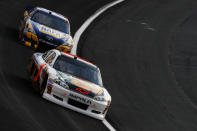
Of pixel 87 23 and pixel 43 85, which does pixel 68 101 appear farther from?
pixel 87 23

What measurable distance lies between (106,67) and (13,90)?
7003 millimetres

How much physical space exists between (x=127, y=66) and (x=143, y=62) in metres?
1.37

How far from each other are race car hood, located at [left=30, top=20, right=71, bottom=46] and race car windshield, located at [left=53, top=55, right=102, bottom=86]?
14.1 ft

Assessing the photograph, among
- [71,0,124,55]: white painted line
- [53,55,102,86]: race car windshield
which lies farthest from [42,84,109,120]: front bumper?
[71,0,124,55]: white painted line

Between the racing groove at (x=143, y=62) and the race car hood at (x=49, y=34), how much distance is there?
188cm

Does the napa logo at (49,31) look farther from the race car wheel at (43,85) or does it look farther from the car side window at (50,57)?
the race car wheel at (43,85)

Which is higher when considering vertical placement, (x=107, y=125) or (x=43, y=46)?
(x=107, y=125)

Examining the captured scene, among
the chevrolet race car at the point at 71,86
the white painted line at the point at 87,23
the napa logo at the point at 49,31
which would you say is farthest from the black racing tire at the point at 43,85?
the white painted line at the point at 87,23

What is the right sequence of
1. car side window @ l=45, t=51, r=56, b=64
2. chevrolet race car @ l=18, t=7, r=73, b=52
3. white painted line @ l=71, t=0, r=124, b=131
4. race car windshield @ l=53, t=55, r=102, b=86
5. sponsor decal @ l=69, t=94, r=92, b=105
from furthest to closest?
1. white painted line @ l=71, t=0, r=124, b=131
2. chevrolet race car @ l=18, t=7, r=73, b=52
3. car side window @ l=45, t=51, r=56, b=64
4. race car windshield @ l=53, t=55, r=102, b=86
5. sponsor decal @ l=69, t=94, r=92, b=105

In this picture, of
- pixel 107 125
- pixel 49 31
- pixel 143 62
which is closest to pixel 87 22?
pixel 143 62

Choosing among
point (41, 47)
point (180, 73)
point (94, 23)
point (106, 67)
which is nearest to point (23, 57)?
point (41, 47)

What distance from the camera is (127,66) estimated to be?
2091 cm

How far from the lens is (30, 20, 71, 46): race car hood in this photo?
1900 centimetres

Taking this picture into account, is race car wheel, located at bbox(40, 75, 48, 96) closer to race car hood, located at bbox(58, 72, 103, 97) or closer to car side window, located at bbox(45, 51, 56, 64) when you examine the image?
race car hood, located at bbox(58, 72, 103, 97)
